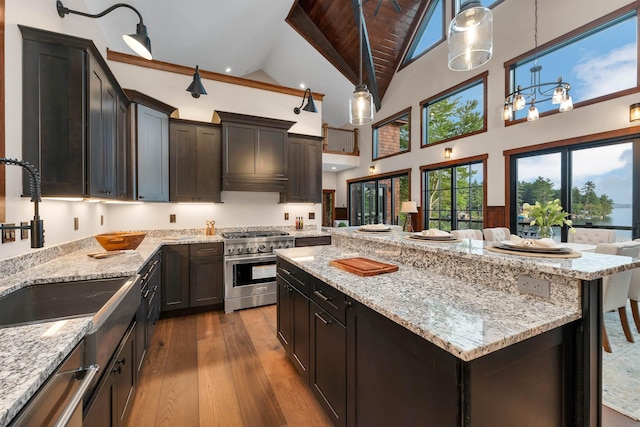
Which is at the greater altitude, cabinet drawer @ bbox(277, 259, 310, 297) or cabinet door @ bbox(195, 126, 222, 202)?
cabinet door @ bbox(195, 126, 222, 202)

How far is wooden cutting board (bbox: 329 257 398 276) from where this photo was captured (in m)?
1.65

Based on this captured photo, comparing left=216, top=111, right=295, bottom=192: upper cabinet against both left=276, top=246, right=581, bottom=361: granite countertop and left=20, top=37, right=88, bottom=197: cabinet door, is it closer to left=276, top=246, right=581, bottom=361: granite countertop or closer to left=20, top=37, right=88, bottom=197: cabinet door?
left=20, top=37, right=88, bottom=197: cabinet door

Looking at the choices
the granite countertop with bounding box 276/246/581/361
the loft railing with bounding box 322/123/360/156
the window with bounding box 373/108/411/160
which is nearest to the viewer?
the granite countertop with bounding box 276/246/581/361

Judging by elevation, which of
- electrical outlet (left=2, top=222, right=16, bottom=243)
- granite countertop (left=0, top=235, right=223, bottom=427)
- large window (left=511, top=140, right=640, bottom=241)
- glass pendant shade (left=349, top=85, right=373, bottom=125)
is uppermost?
glass pendant shade (left=349, top=85, right=373, bottom=125)

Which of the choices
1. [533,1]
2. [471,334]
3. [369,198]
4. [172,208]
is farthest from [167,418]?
[369,198]

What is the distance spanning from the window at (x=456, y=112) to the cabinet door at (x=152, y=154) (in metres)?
5.67

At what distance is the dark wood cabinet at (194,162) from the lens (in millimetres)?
3581

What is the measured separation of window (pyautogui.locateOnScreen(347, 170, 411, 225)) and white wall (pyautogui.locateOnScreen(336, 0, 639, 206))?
1.52 ft

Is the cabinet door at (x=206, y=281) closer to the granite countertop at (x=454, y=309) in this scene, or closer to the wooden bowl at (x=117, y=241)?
the wooden bowl at (x=117, y=241)

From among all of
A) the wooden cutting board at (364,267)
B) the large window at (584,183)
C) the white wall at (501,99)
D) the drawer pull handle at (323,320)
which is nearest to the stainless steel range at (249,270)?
the wooden cutting board at (364,267)

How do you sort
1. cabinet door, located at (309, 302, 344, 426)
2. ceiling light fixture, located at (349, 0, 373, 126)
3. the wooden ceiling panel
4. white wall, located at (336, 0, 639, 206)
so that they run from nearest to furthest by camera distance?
cabinet door, located at (309, 302, 344, 426)
ceiling light fixture, located at (349, 0, 373, 126)
white wall, located at (336, 0, 639, 206)
the wooden ceiling panel

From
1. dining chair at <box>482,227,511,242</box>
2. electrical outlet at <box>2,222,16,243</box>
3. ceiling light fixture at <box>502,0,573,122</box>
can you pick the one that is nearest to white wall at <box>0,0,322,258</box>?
electrical outlet at <box>2,222,16,243</box>

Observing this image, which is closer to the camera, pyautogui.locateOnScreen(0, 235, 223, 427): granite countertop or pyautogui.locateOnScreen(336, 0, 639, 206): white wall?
pyautogui.locateOnScreen(0, 235, 223, 427): granite countertop

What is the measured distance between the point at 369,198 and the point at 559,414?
817 centimetres
